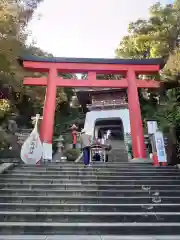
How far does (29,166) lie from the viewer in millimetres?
8734

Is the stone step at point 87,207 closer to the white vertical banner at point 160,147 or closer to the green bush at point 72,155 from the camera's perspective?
the white vertical banner at point 160,147

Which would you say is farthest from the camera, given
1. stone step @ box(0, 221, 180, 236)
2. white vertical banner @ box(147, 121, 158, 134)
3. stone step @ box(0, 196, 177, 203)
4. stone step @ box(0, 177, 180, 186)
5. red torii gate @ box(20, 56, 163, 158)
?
red torii gate @ box(20, 56, 163, 158)

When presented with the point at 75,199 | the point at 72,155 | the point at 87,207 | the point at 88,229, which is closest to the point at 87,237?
the point at 88,229

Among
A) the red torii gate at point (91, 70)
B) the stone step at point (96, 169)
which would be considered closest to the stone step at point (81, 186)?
the stone step at point (96, 169)

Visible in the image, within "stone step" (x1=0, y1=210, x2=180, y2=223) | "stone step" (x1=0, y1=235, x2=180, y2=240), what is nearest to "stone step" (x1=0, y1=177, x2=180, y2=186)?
"stone step" (x1=0, y1=210, x2=180, y2=223)

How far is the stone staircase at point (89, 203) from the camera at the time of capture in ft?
15.1

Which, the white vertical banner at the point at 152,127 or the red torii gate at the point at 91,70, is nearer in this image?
the white vertical banner at the point at 152,127

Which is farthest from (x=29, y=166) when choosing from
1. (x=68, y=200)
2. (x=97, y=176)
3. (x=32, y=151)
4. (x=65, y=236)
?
(x=65, y=236)

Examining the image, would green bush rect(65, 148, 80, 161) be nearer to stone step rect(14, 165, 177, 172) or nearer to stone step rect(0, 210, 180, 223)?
stone step rect(14, 165, 177, 172)

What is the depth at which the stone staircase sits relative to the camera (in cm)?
460

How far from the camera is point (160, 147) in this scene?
32.0 feet

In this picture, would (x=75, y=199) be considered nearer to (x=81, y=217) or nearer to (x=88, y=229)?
(x=81, y=217)

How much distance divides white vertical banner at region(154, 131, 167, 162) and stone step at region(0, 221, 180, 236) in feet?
16.4

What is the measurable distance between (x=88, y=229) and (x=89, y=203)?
131 cm
